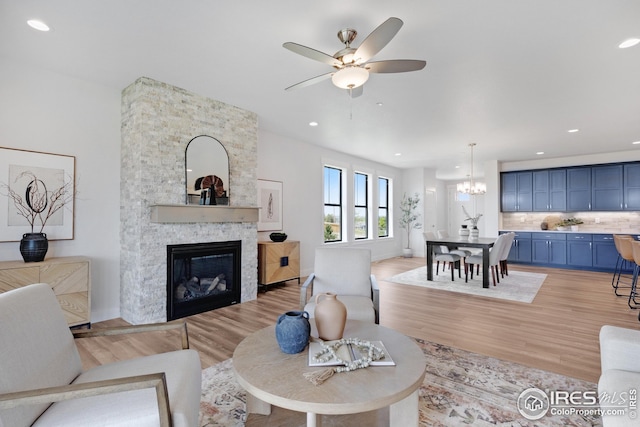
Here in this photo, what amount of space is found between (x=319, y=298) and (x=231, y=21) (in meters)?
2.19

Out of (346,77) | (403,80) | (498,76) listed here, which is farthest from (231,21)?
(498,76)

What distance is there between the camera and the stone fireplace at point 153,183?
3438 mm

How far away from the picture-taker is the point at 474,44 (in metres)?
2.70

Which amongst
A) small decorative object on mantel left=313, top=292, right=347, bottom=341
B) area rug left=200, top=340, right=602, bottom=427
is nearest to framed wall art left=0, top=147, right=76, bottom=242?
area rug left=200, top=340, right=602, bottom=427

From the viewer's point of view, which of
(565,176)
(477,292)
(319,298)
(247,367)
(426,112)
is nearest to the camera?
(247,367)

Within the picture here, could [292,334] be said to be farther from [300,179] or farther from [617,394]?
[300,179]

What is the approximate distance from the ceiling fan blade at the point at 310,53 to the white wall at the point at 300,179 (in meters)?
3.32

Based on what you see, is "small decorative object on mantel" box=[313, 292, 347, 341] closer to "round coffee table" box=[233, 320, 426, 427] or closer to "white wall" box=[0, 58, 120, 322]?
"round coffee table" box=[233, 320, 426, 427]

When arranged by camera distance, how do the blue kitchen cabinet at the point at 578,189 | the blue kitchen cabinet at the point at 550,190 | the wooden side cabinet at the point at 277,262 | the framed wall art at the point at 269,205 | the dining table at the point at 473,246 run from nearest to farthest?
the wooden side cabinet at the point at 277,262 → the dining table at the point at 473,246 → the framed wall art at the point at 269,205 → the blue kitchen cabinet at the point at 578,189 → the blue kitchen cabinet at the point at 550,190

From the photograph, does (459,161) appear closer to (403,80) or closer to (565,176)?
(565,176)

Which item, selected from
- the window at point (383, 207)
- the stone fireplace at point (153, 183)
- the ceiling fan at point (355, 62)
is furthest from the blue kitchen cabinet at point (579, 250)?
the stone fireplace at point (153, 183)

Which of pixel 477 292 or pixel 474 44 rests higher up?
pixel 474 44

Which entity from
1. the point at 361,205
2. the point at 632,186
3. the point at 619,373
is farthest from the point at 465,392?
the point at 632,186

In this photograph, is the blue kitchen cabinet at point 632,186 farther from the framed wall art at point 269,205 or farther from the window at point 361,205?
the framed wall art at point 269,205
